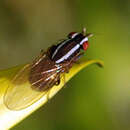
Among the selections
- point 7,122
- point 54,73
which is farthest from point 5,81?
point 54,73

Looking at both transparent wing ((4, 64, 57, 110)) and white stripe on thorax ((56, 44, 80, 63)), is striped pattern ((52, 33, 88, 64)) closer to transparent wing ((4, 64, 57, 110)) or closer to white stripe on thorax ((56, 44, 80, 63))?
white stripe on thorax ((56, 44, 80, 63))

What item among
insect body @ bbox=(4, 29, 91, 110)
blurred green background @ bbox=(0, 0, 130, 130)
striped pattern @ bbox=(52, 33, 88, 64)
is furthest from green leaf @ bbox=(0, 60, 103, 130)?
blurred green background @ bbox=(0, 0, 130, 130)

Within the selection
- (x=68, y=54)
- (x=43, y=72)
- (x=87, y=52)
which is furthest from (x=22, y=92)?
(x=87, y=52)

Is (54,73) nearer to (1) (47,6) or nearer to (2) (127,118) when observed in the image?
(2) (127,118)

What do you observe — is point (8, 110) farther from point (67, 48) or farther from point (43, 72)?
point (67, 48)

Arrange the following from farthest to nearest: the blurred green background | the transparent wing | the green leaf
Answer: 1. the blurred green background
2. the transparent wing
3. the green leaf

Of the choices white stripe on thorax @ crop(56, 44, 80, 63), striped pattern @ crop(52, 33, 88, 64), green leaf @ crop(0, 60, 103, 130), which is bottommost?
green leaf @ crop(0, 60, 103, 130)
